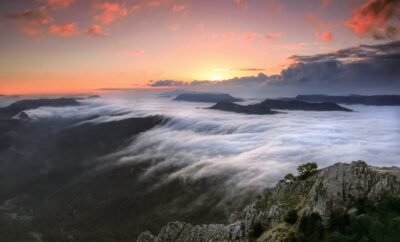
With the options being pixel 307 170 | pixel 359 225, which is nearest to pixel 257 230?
pixel 359 225

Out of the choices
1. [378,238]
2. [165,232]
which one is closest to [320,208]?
[378,238]

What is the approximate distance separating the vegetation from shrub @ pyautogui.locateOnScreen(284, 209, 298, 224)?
15.6ft

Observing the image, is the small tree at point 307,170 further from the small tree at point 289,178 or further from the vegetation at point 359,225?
the vegetation at point 359,225

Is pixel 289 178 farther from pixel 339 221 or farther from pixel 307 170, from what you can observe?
pixel 339 221

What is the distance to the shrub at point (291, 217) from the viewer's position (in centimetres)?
10881

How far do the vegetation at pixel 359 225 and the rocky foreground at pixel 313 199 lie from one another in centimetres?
86

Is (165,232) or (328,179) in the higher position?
(328,179)

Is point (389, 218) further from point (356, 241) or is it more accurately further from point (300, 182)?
point (300, 182)

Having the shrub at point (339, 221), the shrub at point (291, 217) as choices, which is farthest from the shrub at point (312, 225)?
the shrub at point (291, 217)

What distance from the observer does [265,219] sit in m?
117

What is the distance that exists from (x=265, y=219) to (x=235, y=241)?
11.1 m

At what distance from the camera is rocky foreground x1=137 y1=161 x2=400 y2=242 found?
104m

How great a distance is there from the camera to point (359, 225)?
9744 cm

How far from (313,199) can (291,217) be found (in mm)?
7577
